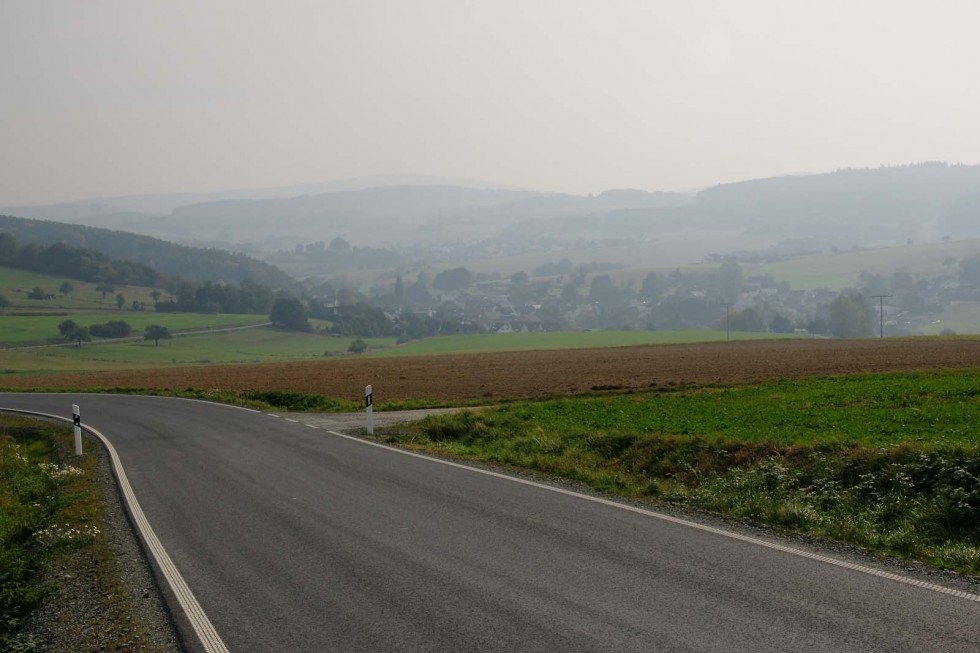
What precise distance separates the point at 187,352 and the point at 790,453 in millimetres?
108654

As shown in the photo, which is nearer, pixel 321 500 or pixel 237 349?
pixel 321 500

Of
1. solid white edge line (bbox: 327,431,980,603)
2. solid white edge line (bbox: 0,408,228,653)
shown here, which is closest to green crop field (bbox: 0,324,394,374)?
solid white edge line (bbox: 0,408,228,653)

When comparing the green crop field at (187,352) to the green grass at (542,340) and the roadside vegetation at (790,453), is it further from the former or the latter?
the roadside vegetation at (790,453)

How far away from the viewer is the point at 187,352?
11338 cm

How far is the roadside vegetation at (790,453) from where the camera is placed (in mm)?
10164

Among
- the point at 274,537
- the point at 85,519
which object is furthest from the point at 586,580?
the point at 85,519

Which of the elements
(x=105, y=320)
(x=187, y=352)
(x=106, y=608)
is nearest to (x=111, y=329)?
(x=105, y=320)

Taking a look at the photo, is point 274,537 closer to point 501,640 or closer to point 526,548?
point 526,548

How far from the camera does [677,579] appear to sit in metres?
7.82

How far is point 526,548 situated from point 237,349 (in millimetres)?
116811

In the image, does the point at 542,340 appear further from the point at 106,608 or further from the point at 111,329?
the point at 106,608

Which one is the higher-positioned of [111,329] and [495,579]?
[495,579]

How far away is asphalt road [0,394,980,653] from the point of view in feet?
21.2

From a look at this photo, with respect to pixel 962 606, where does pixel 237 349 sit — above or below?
below
